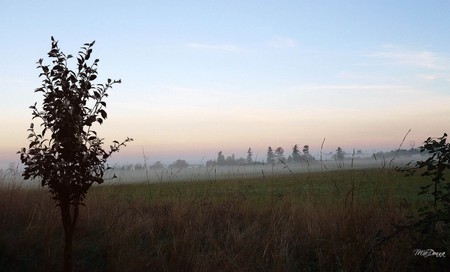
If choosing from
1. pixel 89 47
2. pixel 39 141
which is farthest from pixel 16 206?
pixel 89 47

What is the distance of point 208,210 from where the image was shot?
6941 mm

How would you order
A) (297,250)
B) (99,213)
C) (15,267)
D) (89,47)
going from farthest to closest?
(99,213) < (297,250) < (15,267) < (89,47)

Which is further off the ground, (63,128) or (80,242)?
(63,128)

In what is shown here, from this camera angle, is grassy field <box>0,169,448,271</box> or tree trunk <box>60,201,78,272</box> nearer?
tree trunk <box>60,201,78,272</box>

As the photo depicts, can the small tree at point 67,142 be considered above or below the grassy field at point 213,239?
above

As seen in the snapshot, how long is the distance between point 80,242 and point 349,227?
4.04 m

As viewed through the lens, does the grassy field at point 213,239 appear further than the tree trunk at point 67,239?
Yes

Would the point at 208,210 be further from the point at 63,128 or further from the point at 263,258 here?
the point at 63,128

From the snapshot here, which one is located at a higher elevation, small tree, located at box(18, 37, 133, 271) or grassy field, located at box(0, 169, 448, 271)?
small tree, located at box(18, 37, 133, 271)

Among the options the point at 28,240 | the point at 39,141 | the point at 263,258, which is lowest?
the point at 263,258

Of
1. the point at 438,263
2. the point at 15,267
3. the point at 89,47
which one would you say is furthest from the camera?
the point at 15,267

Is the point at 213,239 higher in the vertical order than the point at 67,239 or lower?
lower

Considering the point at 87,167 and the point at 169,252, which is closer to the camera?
the point at 87,167

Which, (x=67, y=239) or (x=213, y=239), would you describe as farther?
(x=213, y=239)
